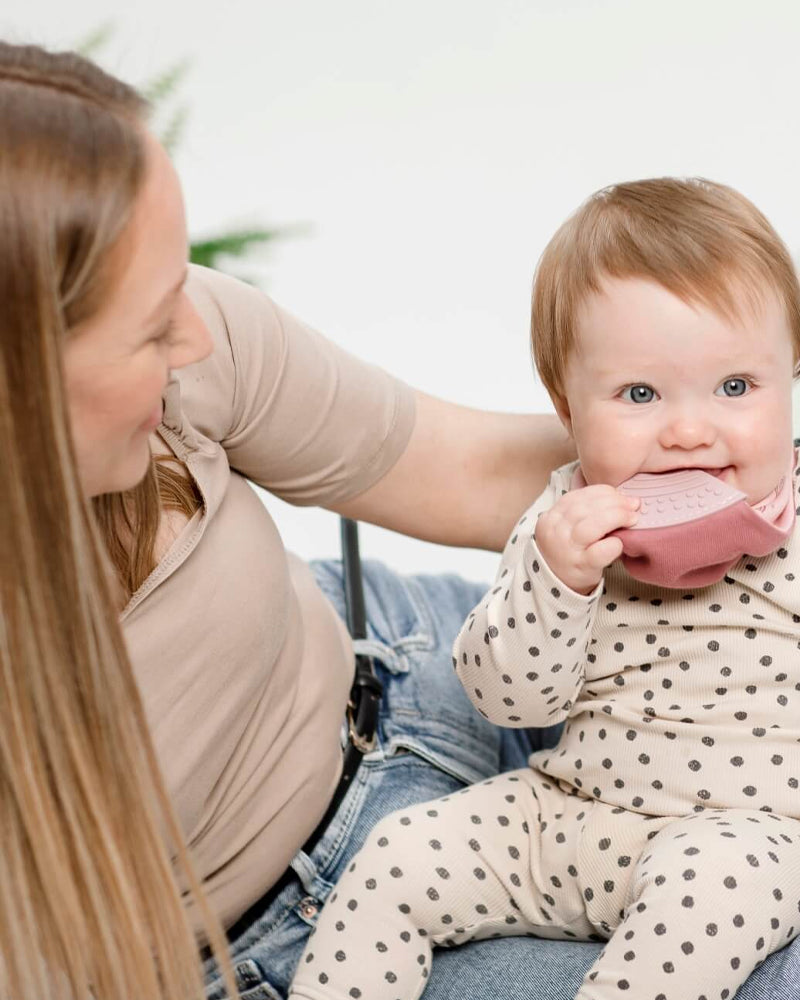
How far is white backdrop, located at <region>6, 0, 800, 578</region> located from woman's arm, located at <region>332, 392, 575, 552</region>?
1.76m

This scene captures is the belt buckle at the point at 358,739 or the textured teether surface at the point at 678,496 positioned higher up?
the textured teether surface at the point at 678,496

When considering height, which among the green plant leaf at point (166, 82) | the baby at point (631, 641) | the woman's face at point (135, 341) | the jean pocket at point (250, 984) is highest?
the green plant leaf at point (166, 82)

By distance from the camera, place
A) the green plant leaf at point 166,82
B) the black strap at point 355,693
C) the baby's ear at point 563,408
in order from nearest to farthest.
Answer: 1. the baby's ear at point 563,408
2. the black strap at point 355,693
3. the green plant leaf at point 166,82

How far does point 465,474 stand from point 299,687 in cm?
31

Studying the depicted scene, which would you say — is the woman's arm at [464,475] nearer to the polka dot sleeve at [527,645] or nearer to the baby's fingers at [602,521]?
the polka dot sleeve at [527,645]

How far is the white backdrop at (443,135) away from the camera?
3.16 meters

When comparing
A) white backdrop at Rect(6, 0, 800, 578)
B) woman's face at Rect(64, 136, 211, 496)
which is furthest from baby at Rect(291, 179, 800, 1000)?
white backdrop at Rect(6, 0, 800, 578)

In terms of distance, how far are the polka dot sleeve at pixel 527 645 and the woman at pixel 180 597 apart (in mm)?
204

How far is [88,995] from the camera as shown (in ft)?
3.17

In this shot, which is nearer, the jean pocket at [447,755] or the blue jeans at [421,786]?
the blue jeans at [421,786]

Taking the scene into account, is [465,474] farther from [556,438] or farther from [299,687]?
[299,687]

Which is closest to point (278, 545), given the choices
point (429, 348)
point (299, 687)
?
point (299, 687)

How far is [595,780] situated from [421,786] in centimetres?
26

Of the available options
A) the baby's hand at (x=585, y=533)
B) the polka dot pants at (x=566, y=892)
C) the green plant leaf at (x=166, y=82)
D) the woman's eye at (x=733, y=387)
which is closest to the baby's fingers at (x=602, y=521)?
the baby's hand at (x=585, y=533)
